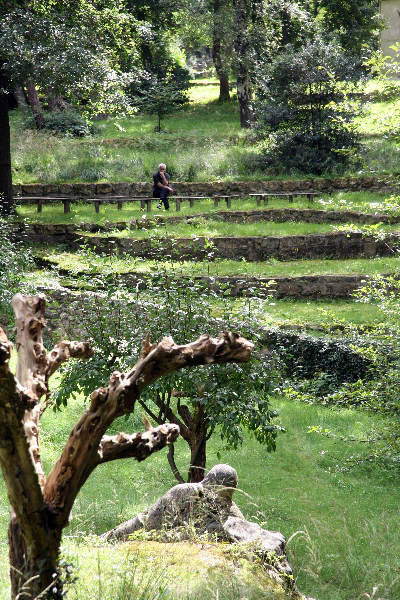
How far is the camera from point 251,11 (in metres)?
Result: 27.7

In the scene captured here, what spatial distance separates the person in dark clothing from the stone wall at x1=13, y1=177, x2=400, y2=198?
2405mm

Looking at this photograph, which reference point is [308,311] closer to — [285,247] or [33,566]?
[285,247]

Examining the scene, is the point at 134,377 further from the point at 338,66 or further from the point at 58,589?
the point at 338,66

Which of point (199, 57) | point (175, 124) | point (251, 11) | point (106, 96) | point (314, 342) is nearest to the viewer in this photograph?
point (314, 342)

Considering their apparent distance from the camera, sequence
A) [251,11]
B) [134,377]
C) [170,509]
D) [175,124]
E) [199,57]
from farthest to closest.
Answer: [199,57] → [175,124] → [251,11] → [170,509] → [134,377]

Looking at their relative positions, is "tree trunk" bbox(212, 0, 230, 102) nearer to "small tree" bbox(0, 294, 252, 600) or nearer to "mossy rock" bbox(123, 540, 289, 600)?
"mossy rock" bbox(123, 540, 289, 600)

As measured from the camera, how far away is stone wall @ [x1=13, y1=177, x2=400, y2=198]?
2156 centimetres

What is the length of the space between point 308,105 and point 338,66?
1.72 metres

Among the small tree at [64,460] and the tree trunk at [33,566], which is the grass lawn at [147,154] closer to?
the small tree at [64,460]

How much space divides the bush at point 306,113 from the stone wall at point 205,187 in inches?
41.4

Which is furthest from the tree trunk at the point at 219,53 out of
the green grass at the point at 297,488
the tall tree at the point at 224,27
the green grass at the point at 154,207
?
the green grass at the point at 297,488

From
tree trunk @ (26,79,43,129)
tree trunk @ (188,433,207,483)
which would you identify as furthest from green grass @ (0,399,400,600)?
tree trunk @ (26,79,43,129)

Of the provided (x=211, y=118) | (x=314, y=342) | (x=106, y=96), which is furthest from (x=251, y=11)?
(x=314, y=342)

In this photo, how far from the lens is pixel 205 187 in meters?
22.0
